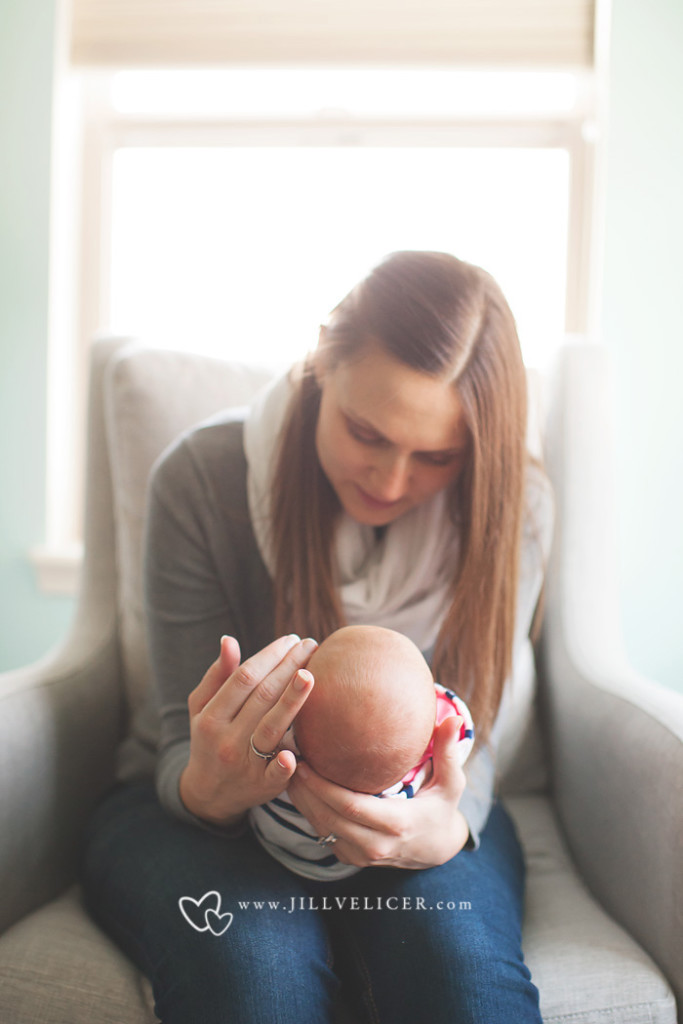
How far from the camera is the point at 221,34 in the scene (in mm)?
1016

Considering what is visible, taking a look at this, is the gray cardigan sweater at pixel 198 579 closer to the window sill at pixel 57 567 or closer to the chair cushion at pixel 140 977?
the chair cushion at pixel 140 977

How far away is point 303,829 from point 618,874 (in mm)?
319

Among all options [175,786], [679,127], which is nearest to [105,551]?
[175,786]

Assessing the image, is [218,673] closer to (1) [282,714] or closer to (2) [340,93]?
(1) [282,714]

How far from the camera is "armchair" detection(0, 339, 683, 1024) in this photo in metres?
0.55

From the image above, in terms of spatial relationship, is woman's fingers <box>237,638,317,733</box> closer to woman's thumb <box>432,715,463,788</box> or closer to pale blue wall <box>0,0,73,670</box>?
woman's thumb <box>432,715,463,788</box>

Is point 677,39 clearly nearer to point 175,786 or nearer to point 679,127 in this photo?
point 679,127

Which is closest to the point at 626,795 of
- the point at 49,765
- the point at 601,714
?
the point at 601,714

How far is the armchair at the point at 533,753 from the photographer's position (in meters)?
0.55

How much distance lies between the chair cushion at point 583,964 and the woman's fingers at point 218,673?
1.09 ft

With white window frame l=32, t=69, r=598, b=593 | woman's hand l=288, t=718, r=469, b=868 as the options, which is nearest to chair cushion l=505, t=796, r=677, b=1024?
woman's hand l=288, t=718, r=469, b=868

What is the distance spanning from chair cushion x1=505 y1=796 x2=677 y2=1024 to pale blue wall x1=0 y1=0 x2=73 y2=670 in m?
0.81

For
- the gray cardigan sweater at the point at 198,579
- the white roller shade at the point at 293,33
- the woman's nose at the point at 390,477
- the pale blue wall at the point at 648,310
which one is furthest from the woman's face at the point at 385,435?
the white roller shade at the point at 293,33

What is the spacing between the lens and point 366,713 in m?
0.44
